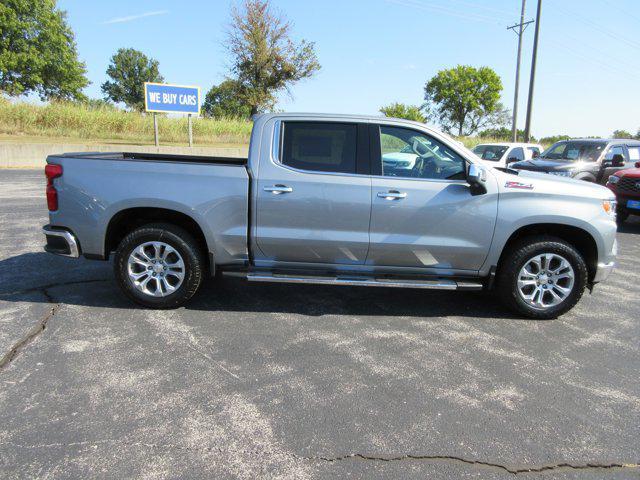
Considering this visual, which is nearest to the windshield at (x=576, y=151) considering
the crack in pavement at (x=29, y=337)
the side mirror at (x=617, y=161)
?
the side mirror at (x=617, y=161)

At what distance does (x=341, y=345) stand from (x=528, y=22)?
1298 inches

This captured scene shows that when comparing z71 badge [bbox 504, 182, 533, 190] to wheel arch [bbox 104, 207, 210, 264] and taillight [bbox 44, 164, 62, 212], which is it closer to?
wheel arch [bbox 104, 207, 210, 264]

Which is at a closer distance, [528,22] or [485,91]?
[528,22]

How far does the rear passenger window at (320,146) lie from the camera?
450 cm

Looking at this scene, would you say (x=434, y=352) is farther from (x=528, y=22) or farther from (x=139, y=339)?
(x=528, y=22)

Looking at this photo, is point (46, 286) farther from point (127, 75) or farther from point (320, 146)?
point (127, 75)

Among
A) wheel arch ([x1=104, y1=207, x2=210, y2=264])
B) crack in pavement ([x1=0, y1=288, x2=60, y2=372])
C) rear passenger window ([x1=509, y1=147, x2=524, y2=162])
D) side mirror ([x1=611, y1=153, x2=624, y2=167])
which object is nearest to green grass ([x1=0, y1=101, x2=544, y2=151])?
rear passenger window ([x1=509, y1=147, x2=524, y2=162])

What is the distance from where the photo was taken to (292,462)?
2.48 m

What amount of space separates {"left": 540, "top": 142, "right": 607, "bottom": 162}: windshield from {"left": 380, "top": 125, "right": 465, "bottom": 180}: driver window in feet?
29.4

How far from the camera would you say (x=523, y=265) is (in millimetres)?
4562

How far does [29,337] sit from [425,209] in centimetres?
366

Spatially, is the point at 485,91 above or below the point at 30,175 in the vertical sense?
above

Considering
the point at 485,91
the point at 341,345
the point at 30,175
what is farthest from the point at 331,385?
the point at 485,91

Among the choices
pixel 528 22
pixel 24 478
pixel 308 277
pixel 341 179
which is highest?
pixel 528 22
